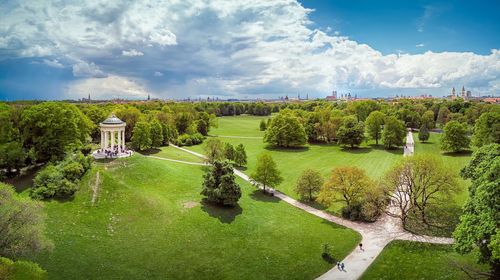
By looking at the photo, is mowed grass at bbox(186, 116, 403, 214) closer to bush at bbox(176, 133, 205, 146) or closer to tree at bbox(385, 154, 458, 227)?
bush at bbox(176, 133, 205, 146)

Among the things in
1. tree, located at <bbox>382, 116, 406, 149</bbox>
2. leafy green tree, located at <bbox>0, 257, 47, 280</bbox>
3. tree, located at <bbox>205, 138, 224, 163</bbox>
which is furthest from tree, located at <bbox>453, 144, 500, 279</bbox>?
tree, located at <bbox>382, 116, 406, 149</bbox>

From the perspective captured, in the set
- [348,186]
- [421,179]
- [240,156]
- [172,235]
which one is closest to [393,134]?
[240,156]

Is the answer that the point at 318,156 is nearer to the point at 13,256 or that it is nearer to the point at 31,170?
the point at 31,170

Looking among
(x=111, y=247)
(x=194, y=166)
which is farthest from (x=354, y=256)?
(x=194, y=166)

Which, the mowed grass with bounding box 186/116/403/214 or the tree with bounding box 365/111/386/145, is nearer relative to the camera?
the mowed grass with bounding box 186/116/403/214

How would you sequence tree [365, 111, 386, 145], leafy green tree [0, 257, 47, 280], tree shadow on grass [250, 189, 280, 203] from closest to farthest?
leafy green tree [0, 257, 47, 280], tree shadow on grass [250, 189, 280, 203], tree [365, 111, 386, 145]

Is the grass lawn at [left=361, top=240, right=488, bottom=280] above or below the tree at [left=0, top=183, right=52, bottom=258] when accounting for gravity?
below

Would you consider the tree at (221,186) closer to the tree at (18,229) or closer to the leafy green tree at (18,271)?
the tree at (18,229)
